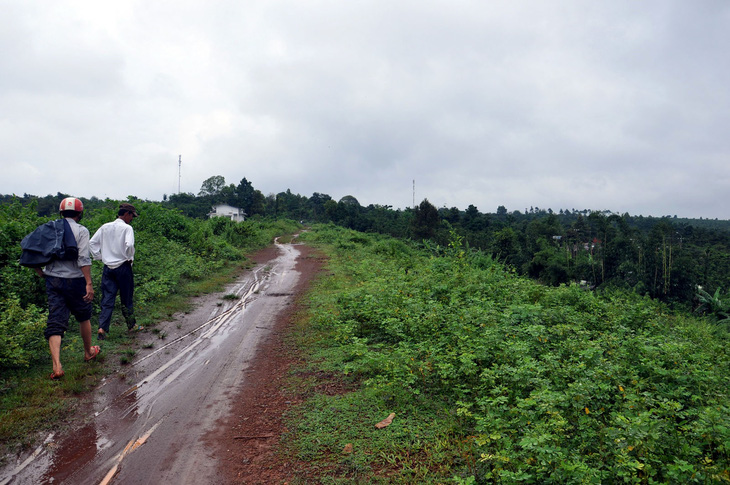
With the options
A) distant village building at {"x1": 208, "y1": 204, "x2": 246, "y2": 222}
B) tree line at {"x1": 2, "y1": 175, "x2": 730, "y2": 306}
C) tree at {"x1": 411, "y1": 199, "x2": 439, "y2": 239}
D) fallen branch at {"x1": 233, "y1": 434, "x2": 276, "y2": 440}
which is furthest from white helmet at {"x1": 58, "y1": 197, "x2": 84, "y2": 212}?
distant village building at {"x1": 208, "y1": 204, "x2": 246, "y2": 222}

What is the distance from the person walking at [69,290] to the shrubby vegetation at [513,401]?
3.19 m

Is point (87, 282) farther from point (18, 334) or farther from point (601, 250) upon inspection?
point (601, 250)

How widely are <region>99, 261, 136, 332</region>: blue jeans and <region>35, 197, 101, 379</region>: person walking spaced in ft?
3.00

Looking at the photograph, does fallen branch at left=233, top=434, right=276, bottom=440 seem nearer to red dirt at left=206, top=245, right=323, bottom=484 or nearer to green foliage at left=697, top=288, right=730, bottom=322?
red dirt at left=206, top=245, right=323, bottom=484

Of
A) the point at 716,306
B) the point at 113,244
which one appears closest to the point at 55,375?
the point at 113,244

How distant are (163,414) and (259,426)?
1107mm

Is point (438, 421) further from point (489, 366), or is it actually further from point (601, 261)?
point (601, 261)

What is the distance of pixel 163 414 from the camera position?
4.26 meters

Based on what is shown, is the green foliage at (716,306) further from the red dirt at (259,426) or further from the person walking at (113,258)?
the person walking at (113,258)

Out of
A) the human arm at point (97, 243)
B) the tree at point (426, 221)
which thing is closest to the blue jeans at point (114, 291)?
the human arm at point (97, 243)

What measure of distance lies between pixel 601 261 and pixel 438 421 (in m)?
34.0

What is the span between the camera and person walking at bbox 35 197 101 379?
498 cm

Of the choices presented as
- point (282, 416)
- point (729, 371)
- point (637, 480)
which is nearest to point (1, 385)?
point (282, 416)

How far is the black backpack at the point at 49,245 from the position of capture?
4.94 m
